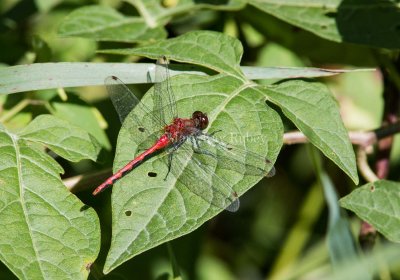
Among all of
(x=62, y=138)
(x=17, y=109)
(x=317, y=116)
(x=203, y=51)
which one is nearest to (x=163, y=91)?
(x=203, y=51)

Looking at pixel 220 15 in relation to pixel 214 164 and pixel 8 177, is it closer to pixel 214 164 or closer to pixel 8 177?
pixel 214 164

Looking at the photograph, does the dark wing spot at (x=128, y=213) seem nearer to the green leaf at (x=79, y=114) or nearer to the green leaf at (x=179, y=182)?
the green leaf at (x=179, y=182)

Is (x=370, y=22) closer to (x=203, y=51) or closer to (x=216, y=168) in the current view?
(x=203, y=51)

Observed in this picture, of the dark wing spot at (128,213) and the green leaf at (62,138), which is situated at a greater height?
the dark wing spot at (128,213)

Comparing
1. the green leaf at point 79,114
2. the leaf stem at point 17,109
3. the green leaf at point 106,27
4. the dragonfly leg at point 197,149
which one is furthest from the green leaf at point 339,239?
the leaf stem at point 17,109

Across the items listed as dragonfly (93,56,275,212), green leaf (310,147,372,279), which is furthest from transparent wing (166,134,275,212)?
green leaf (310,147,372,279)

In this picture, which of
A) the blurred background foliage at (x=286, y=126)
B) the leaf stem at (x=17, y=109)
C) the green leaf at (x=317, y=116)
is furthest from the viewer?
the blurred background foliage at (x=286, y=126)
